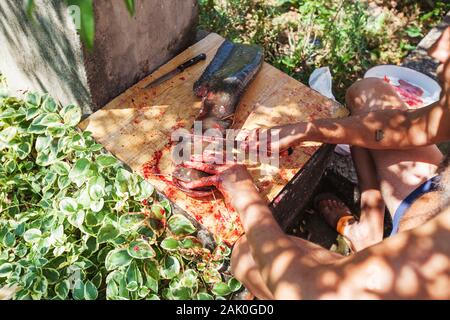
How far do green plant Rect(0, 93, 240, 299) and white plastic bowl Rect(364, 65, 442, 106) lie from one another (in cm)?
235

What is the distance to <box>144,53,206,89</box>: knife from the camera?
289cm

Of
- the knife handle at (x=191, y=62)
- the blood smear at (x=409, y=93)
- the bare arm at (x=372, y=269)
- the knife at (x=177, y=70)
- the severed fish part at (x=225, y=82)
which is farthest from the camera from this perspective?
the blood smear at (x=409, y=93)

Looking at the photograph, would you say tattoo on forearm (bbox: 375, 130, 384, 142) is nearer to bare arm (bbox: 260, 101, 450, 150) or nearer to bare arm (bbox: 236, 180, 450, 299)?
bare arm (bbox: 260, 101, 450, 150)

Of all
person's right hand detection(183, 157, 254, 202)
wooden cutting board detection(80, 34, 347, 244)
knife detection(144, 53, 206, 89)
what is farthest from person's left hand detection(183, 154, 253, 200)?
knife detection(144, 53, 206, 89)

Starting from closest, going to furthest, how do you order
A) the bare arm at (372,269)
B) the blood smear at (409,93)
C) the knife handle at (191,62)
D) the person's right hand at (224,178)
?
the bare arm at (372,269) < the person's right hand at (224,178) < the knife handle at (191,62) < the blood smear at (409,93)

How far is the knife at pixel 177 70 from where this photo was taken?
289 cm

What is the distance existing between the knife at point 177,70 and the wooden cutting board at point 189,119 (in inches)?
1.3

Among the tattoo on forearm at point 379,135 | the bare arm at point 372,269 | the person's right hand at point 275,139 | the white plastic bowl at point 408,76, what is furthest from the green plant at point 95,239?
the white plastic bowl at point 408,76

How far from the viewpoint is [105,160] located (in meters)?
2.45

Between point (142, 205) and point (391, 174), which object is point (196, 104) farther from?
point (391, 174)

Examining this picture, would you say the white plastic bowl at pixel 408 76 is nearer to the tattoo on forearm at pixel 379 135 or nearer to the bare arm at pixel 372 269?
the tattoo on forearm at pixel 379 135

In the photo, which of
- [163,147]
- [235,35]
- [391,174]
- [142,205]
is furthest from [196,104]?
[235,35]

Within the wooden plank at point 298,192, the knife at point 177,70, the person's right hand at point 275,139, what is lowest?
the wooden plank at point 298,192

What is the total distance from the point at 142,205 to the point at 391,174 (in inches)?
65.0
